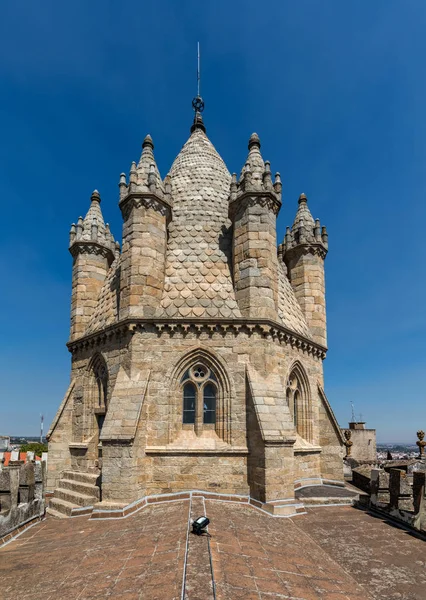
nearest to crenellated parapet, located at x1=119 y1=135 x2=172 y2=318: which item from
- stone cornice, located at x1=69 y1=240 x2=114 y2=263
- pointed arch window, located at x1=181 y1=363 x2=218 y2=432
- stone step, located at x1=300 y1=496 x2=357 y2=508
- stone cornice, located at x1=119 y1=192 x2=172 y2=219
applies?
stone cornice, located at x1=119 y1=192 x2=172 y2=219

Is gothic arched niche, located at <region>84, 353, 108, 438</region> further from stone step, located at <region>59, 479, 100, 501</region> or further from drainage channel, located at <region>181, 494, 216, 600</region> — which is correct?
drainage channel, located at <region>181, 494, 216, 600</region>

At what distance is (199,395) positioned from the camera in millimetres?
12203

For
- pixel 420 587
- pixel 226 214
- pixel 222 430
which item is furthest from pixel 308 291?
pixel 420 587

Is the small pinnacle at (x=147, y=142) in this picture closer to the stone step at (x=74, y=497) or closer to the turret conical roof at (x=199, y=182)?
the turret conical roof at (x=199, y=182)

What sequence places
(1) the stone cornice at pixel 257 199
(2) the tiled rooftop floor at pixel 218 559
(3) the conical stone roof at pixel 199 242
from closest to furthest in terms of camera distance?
(2) the tiled rooftop floor at pixel 218 559, (3) the conical stone roof at pixel 199 242, (1) the stone cornice at pixel 257 199

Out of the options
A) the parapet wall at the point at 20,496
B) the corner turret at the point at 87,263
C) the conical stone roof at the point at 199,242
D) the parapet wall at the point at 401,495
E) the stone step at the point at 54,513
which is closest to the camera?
the parapet wall at the point at 401,495

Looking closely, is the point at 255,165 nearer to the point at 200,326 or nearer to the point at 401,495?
the point at 200,326

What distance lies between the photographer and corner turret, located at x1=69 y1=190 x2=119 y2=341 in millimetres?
16078

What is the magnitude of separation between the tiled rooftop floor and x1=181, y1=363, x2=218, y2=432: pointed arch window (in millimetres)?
2385

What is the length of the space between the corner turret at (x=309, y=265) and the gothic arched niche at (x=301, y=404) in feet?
7.81

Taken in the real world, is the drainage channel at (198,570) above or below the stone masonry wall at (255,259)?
below

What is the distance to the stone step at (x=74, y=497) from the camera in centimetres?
1159

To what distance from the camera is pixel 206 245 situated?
583 inches

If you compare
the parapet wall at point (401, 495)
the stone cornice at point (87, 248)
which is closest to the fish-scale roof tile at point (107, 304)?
the stone cornice at point (87, 248)
